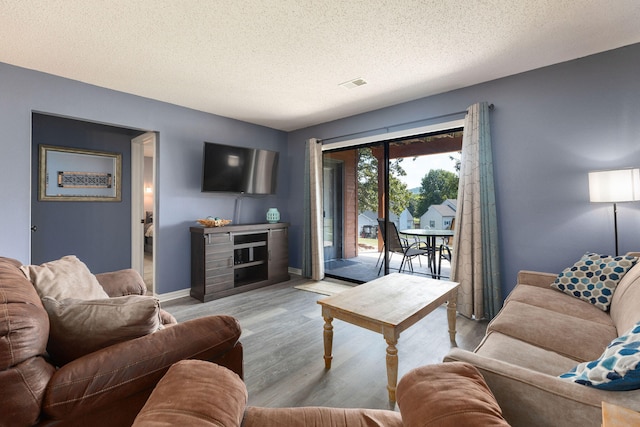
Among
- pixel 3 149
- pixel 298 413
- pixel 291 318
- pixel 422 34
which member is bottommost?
pixel 291 318

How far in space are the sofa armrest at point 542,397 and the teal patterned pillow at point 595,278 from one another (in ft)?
5.13

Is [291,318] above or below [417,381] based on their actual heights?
below

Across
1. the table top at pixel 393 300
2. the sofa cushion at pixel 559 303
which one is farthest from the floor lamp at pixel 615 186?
the table top at pixel 393 300

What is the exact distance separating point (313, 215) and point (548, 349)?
11.4 feet

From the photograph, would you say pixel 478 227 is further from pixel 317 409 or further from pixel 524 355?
pixel 317 409

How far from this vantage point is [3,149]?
8.64ft

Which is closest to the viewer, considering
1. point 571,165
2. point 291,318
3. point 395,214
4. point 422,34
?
point 422,34

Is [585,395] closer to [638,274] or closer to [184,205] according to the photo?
[638,274]

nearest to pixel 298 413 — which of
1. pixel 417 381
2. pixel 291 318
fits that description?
pixel 417 381

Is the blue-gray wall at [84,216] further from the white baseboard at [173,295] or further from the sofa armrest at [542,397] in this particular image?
the sofa armrest at [542,397]

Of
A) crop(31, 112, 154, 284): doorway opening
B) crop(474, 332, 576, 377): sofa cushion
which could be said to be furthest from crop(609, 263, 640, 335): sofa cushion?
crop(31, 112, 154, 284): doorway opening

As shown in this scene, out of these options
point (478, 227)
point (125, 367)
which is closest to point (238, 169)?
point (478, 227)

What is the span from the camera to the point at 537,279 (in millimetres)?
2424

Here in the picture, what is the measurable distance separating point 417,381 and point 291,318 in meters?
2.26
